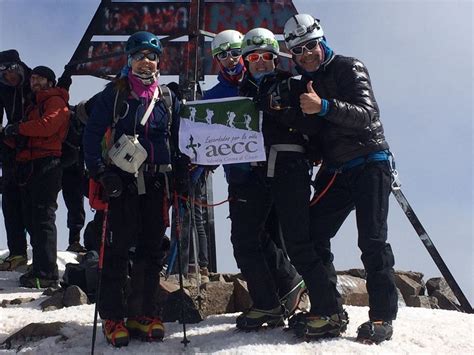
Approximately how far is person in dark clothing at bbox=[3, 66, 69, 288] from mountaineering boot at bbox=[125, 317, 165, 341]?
3.13m

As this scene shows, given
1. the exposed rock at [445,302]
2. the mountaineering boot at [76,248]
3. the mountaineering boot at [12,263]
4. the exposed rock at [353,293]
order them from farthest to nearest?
1. the mountaineering boot at [76,248]
2. the mountaineering boot at [12,263]
3. the exposed rock at [445,302]
4. the exposed rock at [353,293]

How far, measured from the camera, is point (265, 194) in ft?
17.6

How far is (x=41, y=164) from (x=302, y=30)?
4617 millimetres

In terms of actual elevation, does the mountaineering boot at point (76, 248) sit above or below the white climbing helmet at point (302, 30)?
below

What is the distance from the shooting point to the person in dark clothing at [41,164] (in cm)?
789

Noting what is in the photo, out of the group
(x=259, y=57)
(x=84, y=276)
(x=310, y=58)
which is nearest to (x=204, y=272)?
(x=84, y=276)

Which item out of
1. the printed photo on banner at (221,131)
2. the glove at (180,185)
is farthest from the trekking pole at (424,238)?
the glove at (180,185)

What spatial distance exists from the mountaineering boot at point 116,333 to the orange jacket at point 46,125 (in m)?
3.60

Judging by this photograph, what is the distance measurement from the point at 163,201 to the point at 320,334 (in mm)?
1897

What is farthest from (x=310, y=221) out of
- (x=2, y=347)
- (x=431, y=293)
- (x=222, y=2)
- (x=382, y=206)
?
(x=222, y=2)

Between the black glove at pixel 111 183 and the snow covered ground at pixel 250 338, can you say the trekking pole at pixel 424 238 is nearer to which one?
the snow covered ground at pixel 250 338

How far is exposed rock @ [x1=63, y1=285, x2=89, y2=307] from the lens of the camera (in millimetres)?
7051

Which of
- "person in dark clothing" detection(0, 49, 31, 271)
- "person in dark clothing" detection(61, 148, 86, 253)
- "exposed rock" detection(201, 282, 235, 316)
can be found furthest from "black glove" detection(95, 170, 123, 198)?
"person in dark clothing" detection(61, 148, 86, 253)

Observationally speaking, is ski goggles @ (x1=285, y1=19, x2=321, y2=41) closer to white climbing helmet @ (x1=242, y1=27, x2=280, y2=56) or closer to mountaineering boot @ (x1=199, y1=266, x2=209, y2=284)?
white climbing helmet @ (x1=242, y1=27, x2=280, y2=56)
